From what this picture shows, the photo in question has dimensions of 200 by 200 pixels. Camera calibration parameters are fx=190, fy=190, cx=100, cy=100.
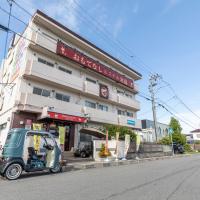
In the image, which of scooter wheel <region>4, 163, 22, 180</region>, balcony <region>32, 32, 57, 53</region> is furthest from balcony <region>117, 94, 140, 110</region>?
scooter wheel <region>4, 163, 22, 180</region>

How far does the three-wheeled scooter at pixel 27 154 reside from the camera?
25.4 ft

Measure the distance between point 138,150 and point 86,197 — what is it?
1494 cm

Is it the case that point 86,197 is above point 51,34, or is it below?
below

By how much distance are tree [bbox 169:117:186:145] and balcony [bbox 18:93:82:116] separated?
73.0 feet

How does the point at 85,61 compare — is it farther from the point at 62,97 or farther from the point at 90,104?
the point at 62,97

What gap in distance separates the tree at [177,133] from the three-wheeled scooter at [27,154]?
2896cm

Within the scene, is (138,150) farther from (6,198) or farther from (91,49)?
(6,198)

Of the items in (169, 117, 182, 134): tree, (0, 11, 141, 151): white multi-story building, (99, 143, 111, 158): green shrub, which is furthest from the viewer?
(169, 117, 182, 134): tree

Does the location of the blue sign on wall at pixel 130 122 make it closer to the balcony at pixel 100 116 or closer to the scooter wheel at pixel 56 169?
the balcony at pixel 100 116

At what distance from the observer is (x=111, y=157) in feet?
51.4

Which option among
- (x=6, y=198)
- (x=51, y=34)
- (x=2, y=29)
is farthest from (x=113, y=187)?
(x=51, y=34)

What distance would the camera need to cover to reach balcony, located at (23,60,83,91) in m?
16.8

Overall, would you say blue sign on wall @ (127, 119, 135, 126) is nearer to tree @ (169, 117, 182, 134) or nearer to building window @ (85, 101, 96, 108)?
building window @ (85, 101, 96, 108)

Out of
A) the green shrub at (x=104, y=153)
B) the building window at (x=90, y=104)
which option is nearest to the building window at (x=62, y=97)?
the building window at (x=90, y=104)
